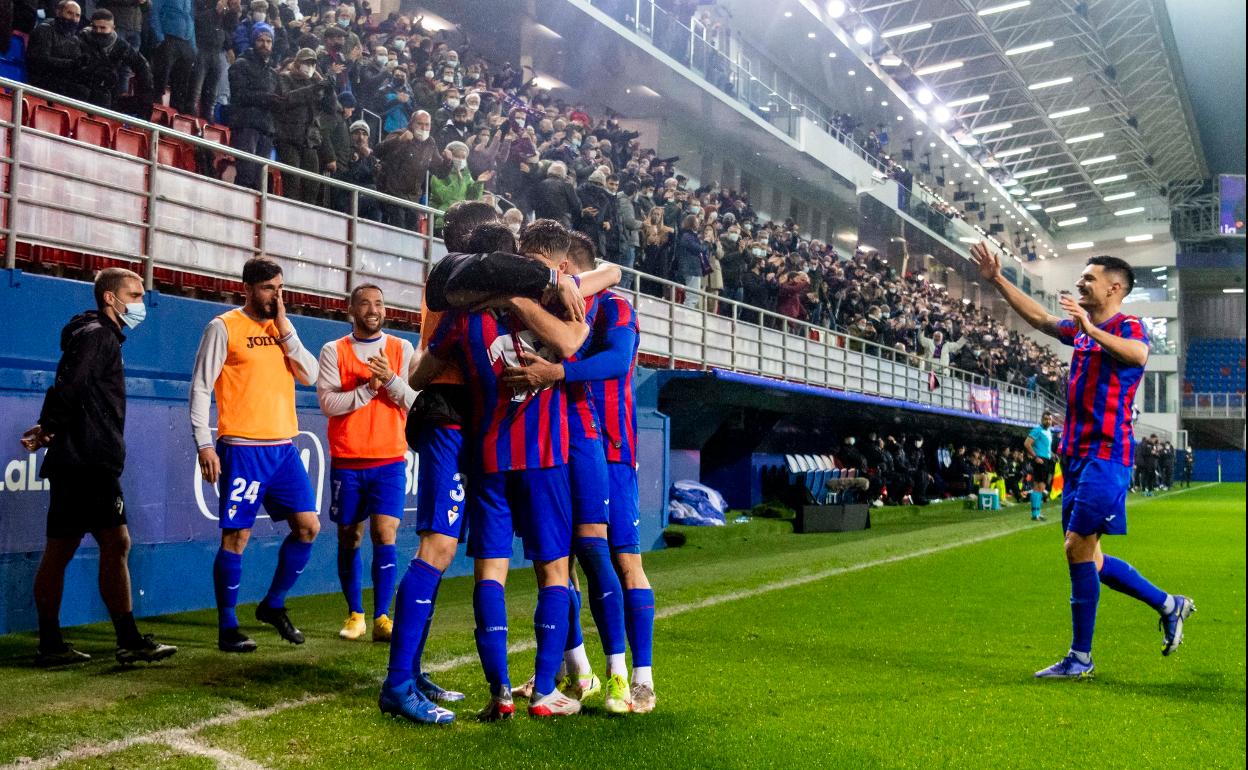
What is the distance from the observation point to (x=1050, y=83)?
41031 mm

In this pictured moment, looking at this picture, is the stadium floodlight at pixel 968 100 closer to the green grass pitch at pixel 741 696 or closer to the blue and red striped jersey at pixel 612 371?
the green grass pitch at pixel 741 696

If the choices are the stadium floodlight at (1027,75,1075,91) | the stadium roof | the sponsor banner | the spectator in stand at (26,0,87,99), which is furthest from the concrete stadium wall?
the stadium floodlight at (1027,75,1075,91)

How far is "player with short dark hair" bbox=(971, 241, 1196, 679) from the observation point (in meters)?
5.29

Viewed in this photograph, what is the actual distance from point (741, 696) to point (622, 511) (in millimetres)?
900

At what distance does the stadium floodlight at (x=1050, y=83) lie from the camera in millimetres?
40688

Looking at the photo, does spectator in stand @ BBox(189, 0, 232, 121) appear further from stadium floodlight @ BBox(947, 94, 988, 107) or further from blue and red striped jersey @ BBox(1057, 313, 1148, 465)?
stadium floodlight @ BBox(947, 94, 988, 107)

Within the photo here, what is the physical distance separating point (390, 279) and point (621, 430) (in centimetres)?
559

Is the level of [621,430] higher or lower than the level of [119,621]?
higher

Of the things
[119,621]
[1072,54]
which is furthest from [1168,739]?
[1072,54]

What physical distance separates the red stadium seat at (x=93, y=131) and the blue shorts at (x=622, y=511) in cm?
559

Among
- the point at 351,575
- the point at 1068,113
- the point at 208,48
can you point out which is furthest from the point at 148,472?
the point at 1068,113

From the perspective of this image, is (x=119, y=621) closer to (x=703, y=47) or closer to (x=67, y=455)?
(x=67, y=455)

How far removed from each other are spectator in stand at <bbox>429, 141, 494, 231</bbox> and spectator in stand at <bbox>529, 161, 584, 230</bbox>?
5.38 feet

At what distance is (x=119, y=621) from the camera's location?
5.25 meters
